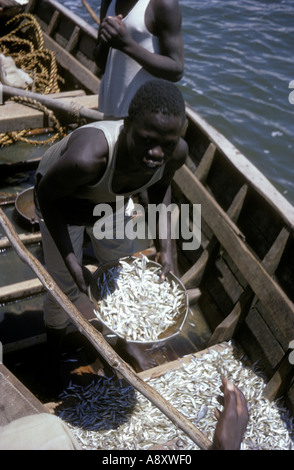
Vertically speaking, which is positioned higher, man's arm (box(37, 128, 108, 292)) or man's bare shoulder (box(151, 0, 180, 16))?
man's bare shoulder (box(151, 0, 180, 16))

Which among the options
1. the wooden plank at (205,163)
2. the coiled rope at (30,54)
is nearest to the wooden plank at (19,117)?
the coiled rope at (30,54)

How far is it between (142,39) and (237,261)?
7.32ft

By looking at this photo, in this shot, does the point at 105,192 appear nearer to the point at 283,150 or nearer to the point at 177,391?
the point at 177,391

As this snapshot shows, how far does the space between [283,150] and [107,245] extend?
6753 millimetres

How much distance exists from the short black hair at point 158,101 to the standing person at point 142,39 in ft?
4.06

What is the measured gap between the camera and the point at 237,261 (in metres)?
4.46

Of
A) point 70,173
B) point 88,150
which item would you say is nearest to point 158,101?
point 88,150

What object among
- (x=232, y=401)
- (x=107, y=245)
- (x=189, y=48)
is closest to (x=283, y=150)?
(x=189, y=48)

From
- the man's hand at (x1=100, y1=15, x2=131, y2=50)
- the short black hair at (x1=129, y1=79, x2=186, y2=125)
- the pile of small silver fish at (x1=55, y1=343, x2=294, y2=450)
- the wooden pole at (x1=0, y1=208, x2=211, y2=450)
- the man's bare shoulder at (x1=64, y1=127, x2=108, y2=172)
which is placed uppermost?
the man's hand at (x1=100, y1=15, x2=131, y2=50)

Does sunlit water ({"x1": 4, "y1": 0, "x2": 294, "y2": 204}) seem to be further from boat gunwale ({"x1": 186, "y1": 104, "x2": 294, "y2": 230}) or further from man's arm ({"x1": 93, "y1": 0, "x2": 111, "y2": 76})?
man's arm ({"x1": 93, "y1": 0, "x2": 111, "y2": 76})

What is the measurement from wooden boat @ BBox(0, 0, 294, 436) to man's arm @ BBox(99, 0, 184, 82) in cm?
140

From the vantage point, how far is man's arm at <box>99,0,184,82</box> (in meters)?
3.69

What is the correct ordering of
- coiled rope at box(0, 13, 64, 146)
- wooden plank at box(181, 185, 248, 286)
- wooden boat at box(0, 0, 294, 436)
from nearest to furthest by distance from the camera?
wooden boat at box(0, 0, 294, 436) < wooden plank at box(181, 185, 248, 286) < coiled rope at box(0, 13, 64, 146)

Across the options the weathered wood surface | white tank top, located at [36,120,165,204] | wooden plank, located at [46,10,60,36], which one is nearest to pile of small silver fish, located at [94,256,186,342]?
white tank top, located at [36,120,165,204]
